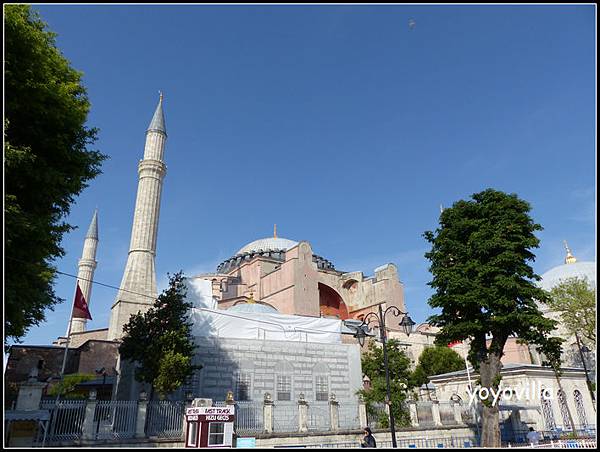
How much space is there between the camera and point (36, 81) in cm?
952

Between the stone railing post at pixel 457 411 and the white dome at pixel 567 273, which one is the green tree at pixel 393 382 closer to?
the stone railing post at pixel 457 411

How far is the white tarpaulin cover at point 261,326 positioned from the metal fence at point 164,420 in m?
6.12

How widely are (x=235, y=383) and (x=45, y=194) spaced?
465 inches

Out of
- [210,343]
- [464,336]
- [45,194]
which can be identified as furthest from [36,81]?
[464,336]

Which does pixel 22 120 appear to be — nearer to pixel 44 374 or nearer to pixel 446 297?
pixel 446 297

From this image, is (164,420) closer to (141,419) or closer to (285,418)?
(141,419)

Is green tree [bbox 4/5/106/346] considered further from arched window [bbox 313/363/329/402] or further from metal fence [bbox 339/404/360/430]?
arched window [bbox 313/363/329/402]

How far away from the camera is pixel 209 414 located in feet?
36.9

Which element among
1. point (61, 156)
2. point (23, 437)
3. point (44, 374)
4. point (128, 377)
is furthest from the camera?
point (44, 374)

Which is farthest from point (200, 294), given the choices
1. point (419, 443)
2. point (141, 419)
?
point (419, 443)

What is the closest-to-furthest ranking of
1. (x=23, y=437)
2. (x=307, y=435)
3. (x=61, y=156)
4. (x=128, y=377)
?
(x=61, y=156) < (x=23, y=437) < (x=307, y=435) < (x=128, y=377)

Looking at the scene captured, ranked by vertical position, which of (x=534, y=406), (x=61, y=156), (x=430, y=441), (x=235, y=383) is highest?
(x=61, y=156)

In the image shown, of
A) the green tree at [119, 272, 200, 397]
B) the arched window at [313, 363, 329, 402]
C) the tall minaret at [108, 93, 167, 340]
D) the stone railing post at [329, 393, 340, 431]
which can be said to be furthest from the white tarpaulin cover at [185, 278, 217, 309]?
the stone railing post at [329, 393, 340, 431]

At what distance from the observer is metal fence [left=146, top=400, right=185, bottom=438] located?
43.4ft
